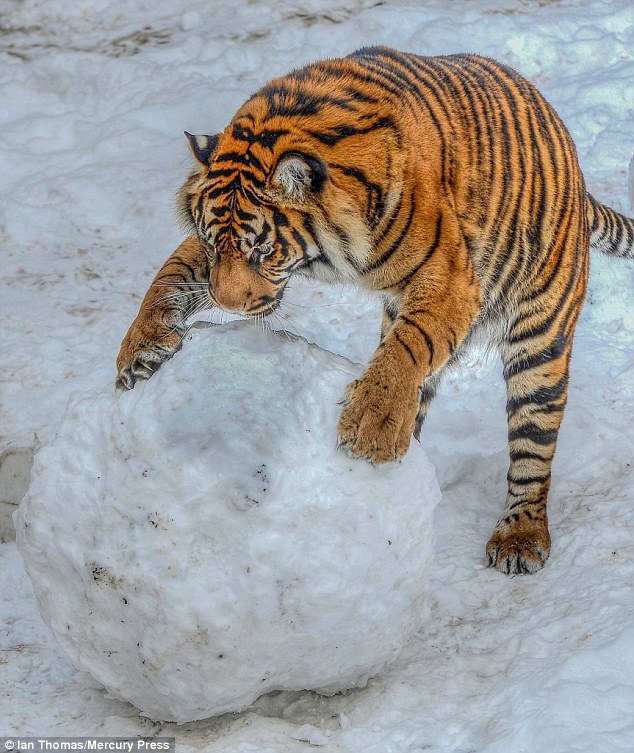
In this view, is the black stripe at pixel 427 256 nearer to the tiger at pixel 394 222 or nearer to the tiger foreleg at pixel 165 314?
the tiger at pixel 394 222

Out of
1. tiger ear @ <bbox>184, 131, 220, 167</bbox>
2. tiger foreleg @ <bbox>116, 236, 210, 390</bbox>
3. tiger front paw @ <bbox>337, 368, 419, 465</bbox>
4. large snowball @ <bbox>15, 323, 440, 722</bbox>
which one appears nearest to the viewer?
large snowball @ <bbox>15, 323, 440, 722</bbox>

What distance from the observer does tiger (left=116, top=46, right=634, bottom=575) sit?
2838 millimetres

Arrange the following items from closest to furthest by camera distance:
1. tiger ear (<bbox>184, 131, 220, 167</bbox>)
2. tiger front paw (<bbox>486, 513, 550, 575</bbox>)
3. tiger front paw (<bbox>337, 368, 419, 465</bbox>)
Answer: tiger front paw (<bbox>337, 368, 419, 465</bbox>), tiger ear (<bbox>184, 131, 220, 167</bbox>), tiger front paw (<bbox>486, 513, 550, 575</bbox>)

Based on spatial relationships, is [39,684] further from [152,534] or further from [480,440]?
[480,440]

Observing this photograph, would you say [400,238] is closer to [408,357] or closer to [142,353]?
[408,357]

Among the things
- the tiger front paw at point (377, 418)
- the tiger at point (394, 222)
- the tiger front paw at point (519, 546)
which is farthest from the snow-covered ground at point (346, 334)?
the tiger front paw at point (377, 418)

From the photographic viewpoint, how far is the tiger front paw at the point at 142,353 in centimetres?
285

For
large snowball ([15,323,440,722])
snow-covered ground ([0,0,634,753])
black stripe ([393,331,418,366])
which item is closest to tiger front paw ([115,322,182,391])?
large snowball ([15,323,440,722])

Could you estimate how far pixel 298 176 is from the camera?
281 centimetres

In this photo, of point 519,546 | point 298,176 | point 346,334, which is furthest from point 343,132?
point 346,334

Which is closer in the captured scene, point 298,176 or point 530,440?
point 298,176

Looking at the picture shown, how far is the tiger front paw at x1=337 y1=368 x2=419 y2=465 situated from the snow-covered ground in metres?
0.70

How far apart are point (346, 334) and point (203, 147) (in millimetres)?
1807

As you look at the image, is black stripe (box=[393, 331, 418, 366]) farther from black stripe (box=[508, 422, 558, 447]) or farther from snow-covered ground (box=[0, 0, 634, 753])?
black stripe (box=[508, 422, 558, 447])
